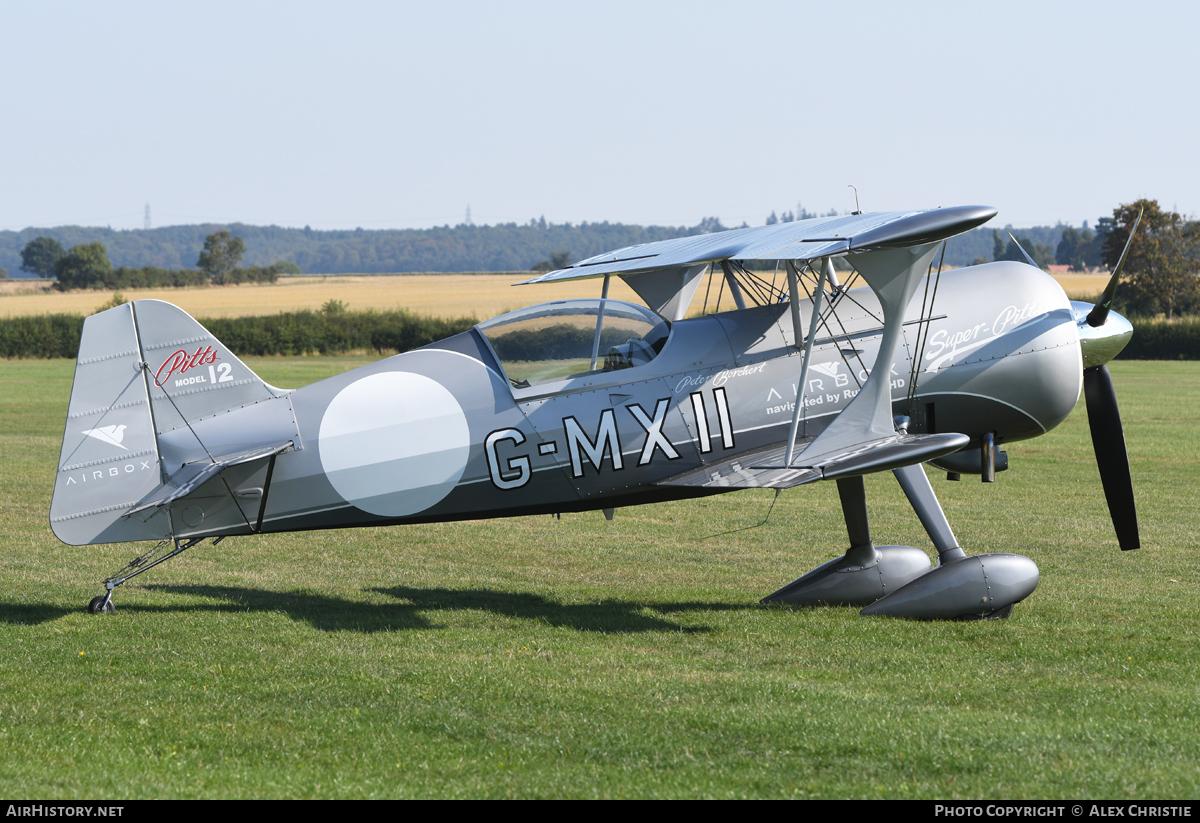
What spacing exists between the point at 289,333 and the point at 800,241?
53.2 meters

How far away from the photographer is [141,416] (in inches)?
341

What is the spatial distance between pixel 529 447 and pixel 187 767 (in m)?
3.96

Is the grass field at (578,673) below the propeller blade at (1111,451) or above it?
below

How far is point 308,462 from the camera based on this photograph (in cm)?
882

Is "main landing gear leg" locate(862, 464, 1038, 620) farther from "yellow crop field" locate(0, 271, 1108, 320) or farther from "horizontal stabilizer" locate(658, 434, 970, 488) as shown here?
"yellow crop field" locate(0, 271, 1108, 320)

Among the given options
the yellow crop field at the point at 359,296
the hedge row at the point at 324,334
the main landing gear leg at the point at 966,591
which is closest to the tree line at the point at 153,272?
the yellow crop field at the point at 359,296

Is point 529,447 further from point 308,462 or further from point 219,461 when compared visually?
point 219,461

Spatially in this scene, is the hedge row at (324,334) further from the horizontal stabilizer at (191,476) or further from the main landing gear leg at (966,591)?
the main landing gear leg at (966,591)

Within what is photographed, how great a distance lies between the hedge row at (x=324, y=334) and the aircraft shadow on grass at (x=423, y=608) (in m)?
43.4

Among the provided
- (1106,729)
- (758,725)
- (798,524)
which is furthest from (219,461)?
(798,524)

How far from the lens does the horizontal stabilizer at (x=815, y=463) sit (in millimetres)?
7883

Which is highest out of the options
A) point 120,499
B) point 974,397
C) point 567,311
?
point 567,311

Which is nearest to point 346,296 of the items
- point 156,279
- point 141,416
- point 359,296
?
point 359,296

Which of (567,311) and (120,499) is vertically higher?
(567,311)
